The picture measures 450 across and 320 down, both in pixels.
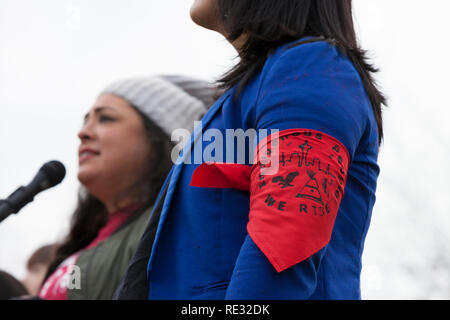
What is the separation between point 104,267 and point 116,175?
49cm

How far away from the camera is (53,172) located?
216 cm

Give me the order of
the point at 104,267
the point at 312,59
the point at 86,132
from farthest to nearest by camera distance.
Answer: the point at 86,132 < the point at 104,267 < the point at 312,59

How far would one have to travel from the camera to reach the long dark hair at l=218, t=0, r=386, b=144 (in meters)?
1.43

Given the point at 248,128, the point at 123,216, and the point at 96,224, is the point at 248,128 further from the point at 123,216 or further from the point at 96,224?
the point at 96,224

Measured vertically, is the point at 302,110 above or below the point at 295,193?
above

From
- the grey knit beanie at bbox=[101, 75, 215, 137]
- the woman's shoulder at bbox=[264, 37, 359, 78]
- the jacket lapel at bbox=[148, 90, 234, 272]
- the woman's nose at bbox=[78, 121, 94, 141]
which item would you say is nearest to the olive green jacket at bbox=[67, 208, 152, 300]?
Result: the woman's nose at bbox=[78, 121, 94, 141]

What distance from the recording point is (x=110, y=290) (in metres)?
2.79

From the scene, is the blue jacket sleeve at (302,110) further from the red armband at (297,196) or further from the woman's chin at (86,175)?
the woman's chin at (86,175)

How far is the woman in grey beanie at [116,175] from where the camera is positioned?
2.88m

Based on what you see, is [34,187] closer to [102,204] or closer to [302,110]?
[302,110]

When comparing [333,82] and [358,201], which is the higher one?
[333,82]

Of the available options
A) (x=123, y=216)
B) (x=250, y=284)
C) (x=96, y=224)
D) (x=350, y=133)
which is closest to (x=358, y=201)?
(x=350, y=133)

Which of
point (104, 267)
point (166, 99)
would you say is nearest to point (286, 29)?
point (104, 267)
